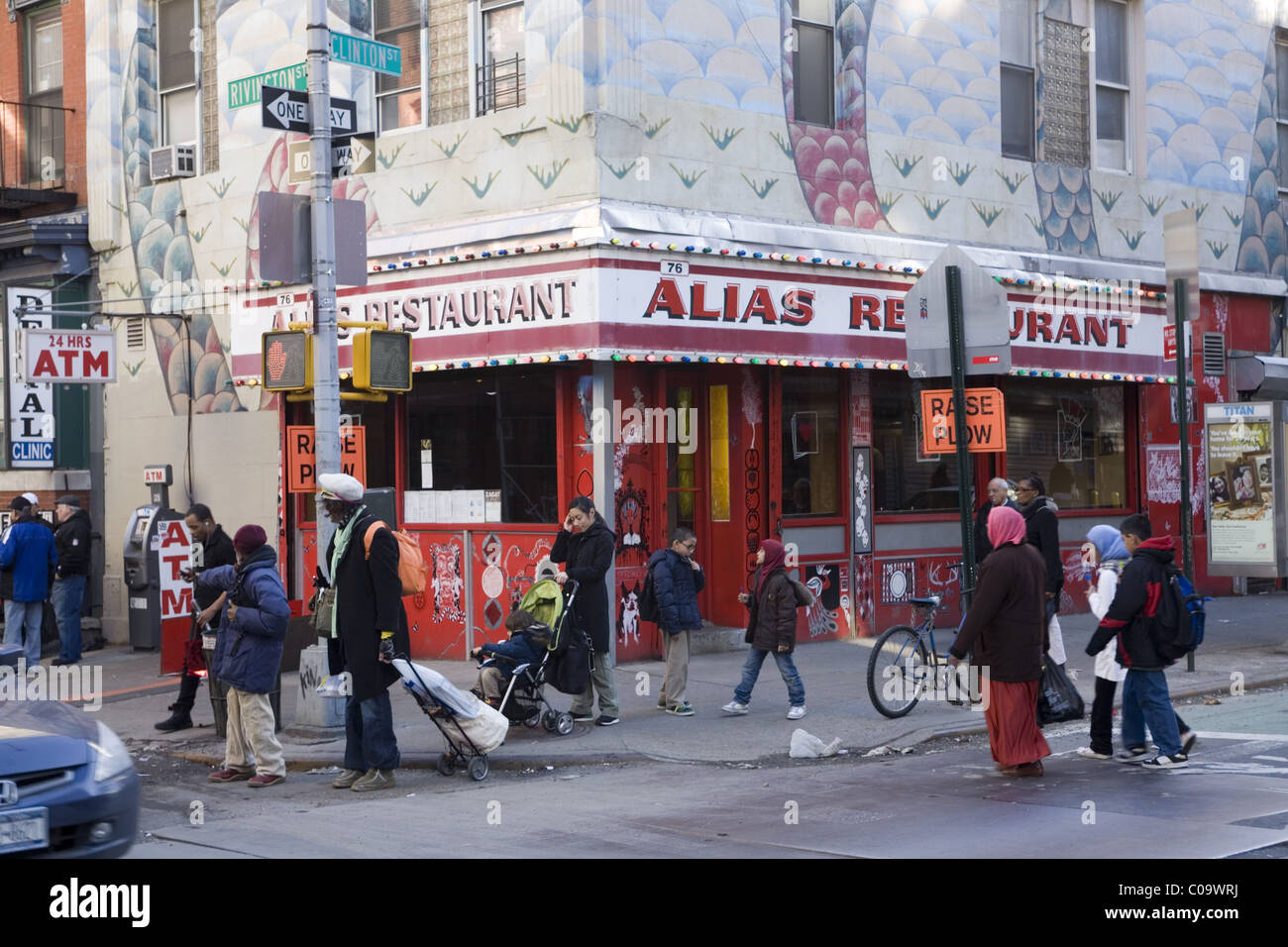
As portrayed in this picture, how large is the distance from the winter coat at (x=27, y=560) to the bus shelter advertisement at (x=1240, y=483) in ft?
44.1

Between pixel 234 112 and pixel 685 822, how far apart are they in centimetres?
1306

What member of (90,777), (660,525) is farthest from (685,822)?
(660,525)

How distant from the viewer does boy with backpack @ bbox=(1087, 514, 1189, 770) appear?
399 inches

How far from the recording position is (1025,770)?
1009 centimetres

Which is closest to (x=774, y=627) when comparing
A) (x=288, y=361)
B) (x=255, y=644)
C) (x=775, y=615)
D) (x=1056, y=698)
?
(x=775, y=615)

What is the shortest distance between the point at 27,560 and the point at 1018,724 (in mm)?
11851

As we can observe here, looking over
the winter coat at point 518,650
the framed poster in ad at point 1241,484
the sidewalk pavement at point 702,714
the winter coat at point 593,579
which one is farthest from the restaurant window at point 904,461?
the winter coat at point 518,650

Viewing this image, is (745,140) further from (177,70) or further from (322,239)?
→ (177,70)

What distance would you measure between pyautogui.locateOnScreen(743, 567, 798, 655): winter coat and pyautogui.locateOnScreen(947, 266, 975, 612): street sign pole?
1.54 m

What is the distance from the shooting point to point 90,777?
6965 mm

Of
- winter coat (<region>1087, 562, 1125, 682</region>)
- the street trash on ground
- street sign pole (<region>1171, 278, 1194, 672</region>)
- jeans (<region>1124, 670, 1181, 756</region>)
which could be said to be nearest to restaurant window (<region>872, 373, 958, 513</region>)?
street sign pole (<region>1171, 278, 1194, 672</region>)

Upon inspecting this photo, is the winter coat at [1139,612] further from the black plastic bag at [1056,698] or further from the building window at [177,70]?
the building window at [177,70]
